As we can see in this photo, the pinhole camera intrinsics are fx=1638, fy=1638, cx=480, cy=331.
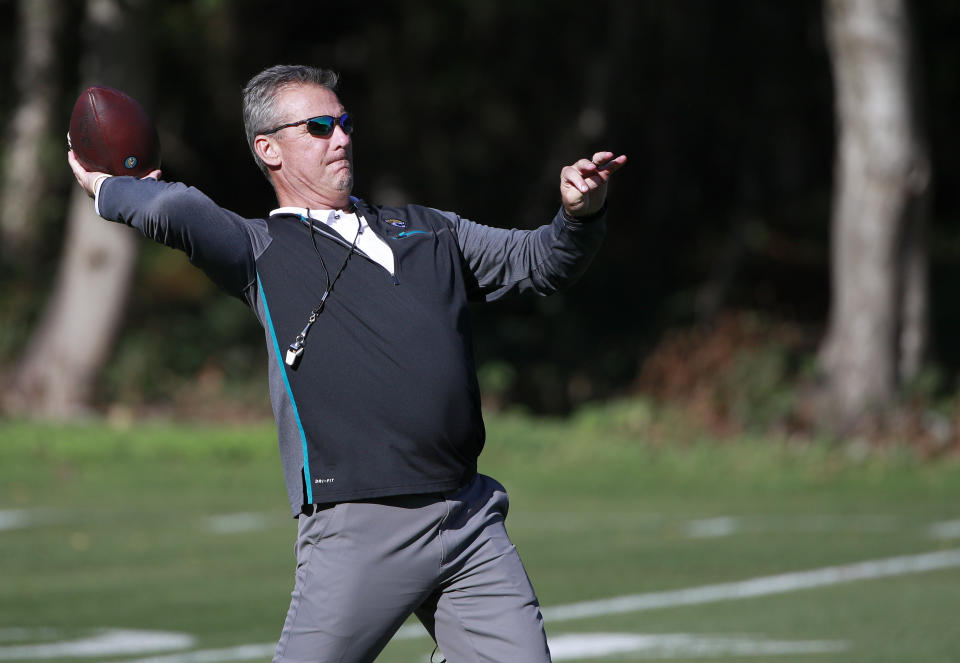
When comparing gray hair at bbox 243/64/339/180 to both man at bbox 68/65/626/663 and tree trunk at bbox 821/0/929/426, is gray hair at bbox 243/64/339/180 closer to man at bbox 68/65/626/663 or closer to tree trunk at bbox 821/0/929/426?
man at bbox 68/65/626/663

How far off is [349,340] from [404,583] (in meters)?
0.66

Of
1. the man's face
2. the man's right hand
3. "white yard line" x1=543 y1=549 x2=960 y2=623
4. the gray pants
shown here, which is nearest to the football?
the man's right hand

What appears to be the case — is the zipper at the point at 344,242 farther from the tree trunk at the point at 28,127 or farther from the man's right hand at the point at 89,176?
the tree trunk at the point at 28,127

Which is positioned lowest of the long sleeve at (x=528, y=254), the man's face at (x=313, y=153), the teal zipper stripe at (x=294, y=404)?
the teal zipper stripe at (x=294, y=404)

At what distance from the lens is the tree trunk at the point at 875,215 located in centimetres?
1811

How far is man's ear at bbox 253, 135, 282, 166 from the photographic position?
181 inches

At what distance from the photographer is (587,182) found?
14.4ft

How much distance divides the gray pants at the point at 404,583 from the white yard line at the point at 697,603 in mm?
3830

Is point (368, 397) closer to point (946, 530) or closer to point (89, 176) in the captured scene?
point (89, 176)

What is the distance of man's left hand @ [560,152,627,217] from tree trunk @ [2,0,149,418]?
18.4m

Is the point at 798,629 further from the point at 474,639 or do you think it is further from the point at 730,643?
the point at 474,639

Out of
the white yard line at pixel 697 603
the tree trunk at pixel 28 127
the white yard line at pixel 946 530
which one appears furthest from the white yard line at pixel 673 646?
the tree trunk at pixel 28 127

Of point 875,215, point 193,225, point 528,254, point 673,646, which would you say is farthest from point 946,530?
point 193,225

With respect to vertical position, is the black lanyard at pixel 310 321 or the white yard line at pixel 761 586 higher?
the black lanyard at pixel 310 321
